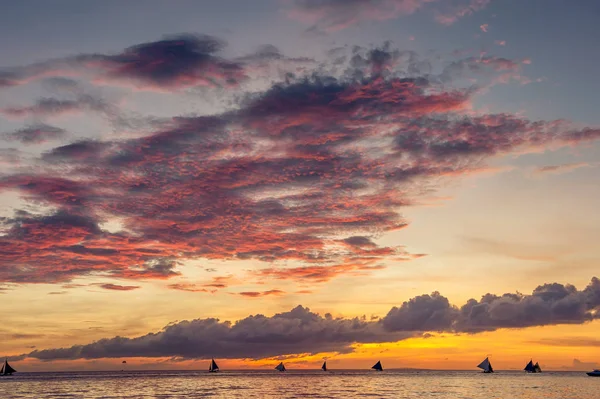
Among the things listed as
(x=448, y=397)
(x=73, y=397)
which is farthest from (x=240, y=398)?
(x=448, y=397)

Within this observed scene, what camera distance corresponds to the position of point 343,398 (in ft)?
517

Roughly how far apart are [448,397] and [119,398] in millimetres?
93877

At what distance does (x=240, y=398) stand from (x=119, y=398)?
111 feet

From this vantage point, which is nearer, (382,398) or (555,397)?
(382,398)

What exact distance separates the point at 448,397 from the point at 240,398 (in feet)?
198

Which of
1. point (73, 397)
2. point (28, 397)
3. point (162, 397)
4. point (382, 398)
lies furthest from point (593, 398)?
point (28, 397)

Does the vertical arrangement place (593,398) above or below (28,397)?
below

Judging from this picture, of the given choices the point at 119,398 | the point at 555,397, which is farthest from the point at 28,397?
the point at 555,397

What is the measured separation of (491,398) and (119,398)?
10429 cm

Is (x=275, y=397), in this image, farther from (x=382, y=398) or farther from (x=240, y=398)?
(x=382, y=398)

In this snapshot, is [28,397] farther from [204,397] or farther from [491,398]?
[491,398]

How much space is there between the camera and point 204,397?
524 feet

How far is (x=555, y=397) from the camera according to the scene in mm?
167250

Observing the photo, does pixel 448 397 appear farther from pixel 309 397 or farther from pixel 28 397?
pixel 28 397
